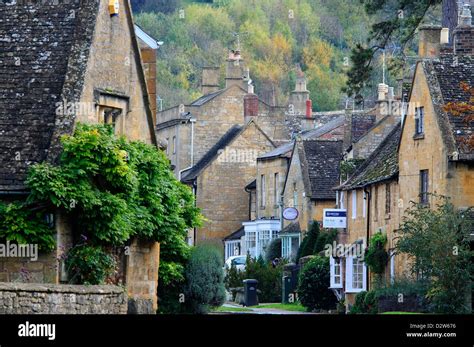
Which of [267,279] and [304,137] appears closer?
[267,279]

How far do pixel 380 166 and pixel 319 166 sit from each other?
1533 centimetres

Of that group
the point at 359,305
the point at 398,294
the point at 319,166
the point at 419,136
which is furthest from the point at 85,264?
the point at 319,166

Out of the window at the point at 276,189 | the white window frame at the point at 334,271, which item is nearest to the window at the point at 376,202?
the white window frame at the point at 334,271

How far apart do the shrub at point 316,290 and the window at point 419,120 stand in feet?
36.9

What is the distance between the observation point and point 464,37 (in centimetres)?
4709

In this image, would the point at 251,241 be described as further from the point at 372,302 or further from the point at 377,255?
the point at 372,302

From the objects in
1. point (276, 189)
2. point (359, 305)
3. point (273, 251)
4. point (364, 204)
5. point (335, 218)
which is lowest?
point (359, 305)

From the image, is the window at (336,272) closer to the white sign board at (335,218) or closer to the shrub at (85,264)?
the white sign board at (335,218)

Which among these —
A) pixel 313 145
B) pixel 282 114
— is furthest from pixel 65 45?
pixel 282 114

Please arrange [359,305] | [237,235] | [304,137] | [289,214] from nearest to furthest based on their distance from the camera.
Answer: [359,305] < [289,214] < [304,137] < [237,235]

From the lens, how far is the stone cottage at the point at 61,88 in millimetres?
30250
